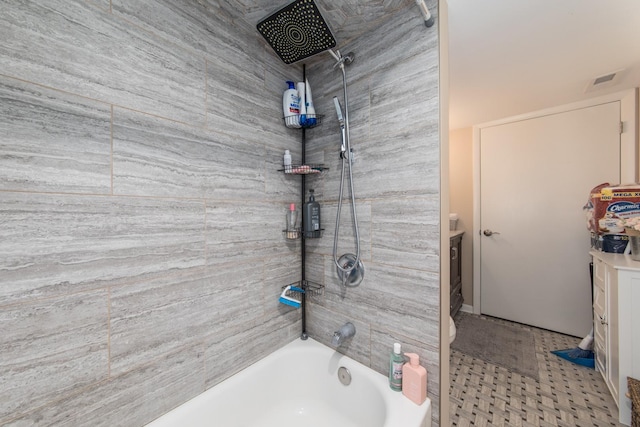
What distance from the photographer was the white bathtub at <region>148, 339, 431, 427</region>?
107 cm

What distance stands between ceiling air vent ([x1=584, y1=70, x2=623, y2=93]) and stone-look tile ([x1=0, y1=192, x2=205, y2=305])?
3.11 m

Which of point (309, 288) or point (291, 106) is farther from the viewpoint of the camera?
point (309, 288)

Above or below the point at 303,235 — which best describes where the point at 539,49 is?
above

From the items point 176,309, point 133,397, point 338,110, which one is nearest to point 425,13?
point 338,110

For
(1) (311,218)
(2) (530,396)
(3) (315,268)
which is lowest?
(2) (530,396)

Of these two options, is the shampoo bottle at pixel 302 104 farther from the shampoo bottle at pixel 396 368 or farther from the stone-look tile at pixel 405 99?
the shampoo bottle at pixel 396 368

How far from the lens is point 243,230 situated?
4.23 ft

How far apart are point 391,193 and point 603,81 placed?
2294 mm

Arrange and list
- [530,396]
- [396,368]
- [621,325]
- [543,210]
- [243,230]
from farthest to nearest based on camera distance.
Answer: [543,210] < [530,396] < [621,325] < [243,230] < [396,368]

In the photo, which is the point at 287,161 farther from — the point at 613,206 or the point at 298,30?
the point at 613,206

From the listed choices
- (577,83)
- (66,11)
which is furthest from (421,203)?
(577,83)

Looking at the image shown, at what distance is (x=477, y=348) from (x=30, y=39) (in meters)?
3.32

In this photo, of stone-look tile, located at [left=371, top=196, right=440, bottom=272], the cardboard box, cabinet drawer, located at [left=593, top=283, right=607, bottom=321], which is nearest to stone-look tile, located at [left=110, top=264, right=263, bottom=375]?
stone-look tile, located at [left=371, top=196, right=440, bottom=272]

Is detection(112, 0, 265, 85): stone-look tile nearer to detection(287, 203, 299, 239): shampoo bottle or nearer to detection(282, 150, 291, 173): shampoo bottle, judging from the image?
detection(282, 150, 291, 173): shampoo bottle
